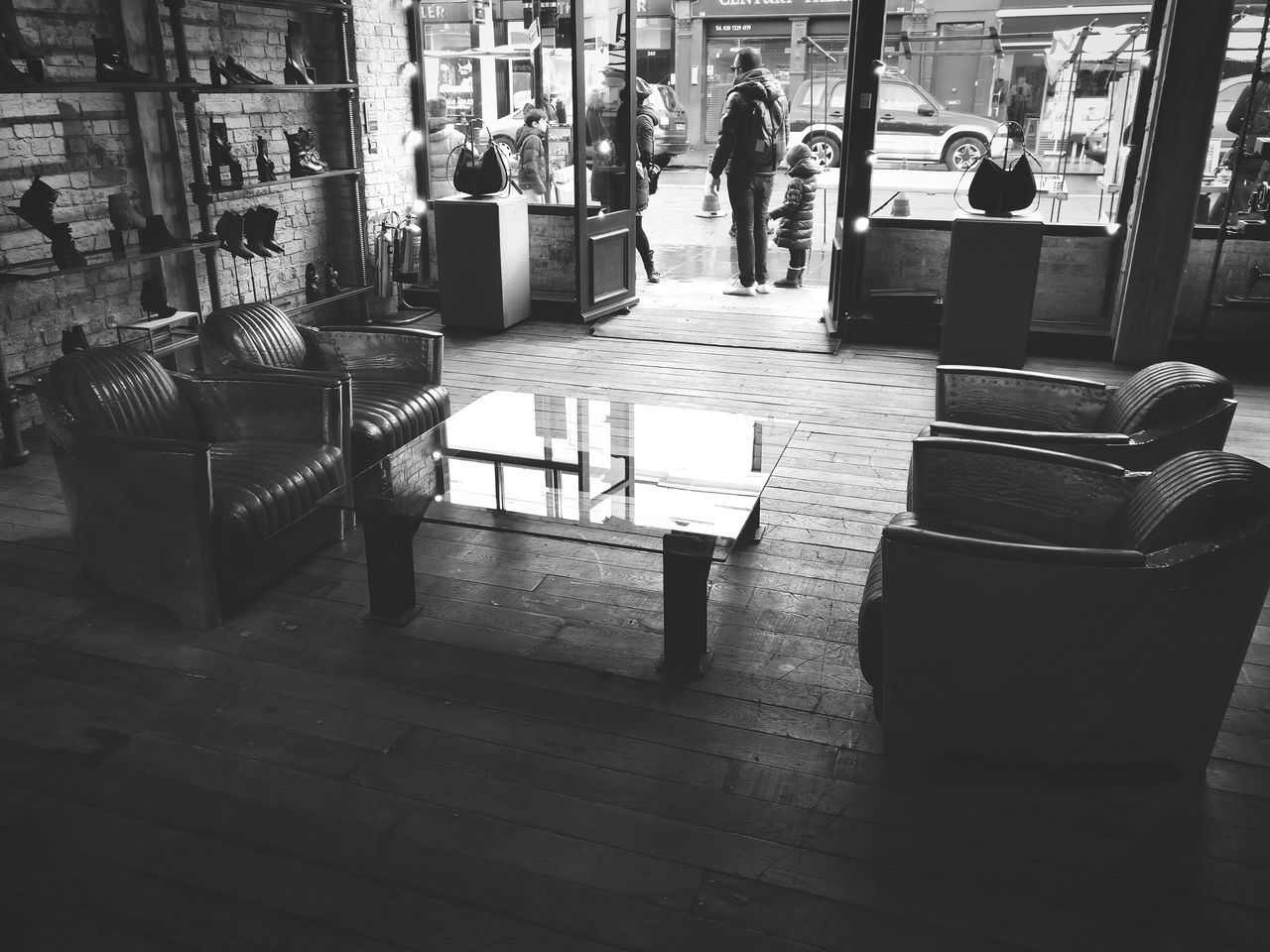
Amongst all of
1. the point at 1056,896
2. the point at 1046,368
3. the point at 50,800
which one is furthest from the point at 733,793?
the point at 1046,368

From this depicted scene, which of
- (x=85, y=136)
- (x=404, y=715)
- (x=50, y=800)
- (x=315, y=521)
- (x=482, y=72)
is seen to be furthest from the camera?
(x=482, y=72)

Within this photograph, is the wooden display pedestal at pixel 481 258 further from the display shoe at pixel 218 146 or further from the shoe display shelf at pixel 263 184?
the display shoe at pixel 218 146

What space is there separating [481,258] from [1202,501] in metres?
5.53

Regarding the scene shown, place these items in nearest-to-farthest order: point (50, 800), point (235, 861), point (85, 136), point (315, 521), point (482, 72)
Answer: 1. point (235, 861)
2. point (50, 800)
3. point (315, 521)
4. point (85, 136)
5. point (482, 72)

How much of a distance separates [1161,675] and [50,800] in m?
2.78

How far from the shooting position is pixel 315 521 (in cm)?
388

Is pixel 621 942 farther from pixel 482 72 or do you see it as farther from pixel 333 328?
pixel 482 72

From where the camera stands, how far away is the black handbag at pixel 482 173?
7.09 m

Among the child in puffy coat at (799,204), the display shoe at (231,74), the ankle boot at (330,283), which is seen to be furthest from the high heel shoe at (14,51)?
the child in puffy coat at (799,204)

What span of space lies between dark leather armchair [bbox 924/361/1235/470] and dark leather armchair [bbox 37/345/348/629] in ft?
7.41

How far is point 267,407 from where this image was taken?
3812 mm

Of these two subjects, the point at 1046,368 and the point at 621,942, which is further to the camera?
the point at 1046,368

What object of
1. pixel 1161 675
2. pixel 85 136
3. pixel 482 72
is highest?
pixel 482 72

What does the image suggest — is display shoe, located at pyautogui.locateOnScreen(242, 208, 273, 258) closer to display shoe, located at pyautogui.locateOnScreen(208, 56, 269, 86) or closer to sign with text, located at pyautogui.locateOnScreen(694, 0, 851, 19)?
display shoe, located at pyautogui.locateOnScreen(208, 56, 269, 86)
